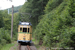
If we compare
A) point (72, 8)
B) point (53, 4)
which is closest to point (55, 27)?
point (72, 8)

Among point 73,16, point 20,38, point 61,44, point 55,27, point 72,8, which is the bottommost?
point 20,38

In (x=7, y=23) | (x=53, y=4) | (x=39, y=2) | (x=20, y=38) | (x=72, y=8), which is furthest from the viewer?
(x=7, y=23)

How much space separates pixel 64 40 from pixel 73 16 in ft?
8.73

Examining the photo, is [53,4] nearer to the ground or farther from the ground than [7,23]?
farther from the ground

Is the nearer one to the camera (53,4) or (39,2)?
(53,4)

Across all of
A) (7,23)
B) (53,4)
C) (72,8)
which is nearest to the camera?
(72,8)

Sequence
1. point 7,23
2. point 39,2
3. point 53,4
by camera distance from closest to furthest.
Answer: point 53,4 < point 39,2 < point 7,23

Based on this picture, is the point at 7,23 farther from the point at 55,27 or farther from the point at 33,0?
the point at 55,27

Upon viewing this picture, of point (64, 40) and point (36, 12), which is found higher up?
point (36, 12)

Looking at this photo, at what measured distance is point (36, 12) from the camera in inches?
1316

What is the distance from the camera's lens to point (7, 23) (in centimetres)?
4019

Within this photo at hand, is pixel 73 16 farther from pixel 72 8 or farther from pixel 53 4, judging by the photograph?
pixel 53 4

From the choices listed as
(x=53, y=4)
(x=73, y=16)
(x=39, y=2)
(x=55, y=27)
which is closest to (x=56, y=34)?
(x=55, y=27)

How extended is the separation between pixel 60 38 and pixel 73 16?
2.26m
